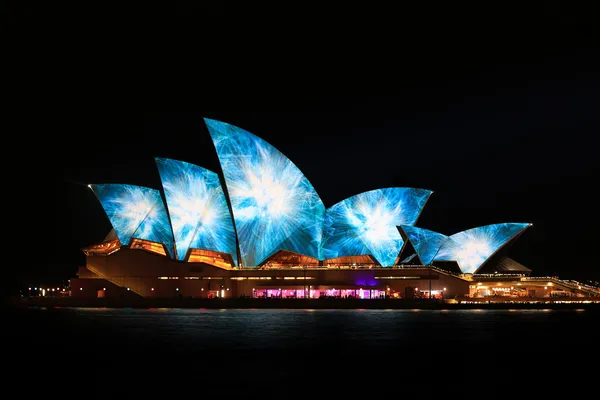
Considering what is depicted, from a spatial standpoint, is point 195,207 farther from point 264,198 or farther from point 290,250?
point 290,250

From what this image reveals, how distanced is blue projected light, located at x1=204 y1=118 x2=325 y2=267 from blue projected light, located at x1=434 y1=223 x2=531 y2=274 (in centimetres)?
1383

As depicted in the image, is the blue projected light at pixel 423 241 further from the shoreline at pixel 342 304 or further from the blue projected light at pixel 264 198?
the blue projected light at pixel 264 198

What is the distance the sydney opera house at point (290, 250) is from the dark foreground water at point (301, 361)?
25.7 metres

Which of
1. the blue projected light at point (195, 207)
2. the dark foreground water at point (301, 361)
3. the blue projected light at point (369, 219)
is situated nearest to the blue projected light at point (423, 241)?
the blue projected light at point (369, 219)

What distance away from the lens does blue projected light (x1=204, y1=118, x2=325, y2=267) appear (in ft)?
208

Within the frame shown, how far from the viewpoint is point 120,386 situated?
21.3 metres

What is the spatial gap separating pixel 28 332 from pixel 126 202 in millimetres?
30964

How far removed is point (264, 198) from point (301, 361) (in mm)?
39981

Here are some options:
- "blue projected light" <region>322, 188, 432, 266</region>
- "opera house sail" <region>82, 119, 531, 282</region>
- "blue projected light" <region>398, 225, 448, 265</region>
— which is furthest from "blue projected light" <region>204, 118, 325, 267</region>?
"blue projected light" <region>398, 225, 448, 265</region>

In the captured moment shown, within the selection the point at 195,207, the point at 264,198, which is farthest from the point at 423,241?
the point at 195,207

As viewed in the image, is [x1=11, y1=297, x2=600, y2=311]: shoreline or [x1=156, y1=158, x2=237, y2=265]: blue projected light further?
[x1=11, y1=297, x2=600, y2=311]: shoreline

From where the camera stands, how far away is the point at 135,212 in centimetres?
7025

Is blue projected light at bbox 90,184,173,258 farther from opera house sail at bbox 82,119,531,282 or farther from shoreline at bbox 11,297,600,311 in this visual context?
shoreline at bbox 11,297,600,311

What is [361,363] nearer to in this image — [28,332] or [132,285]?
[28,332]
